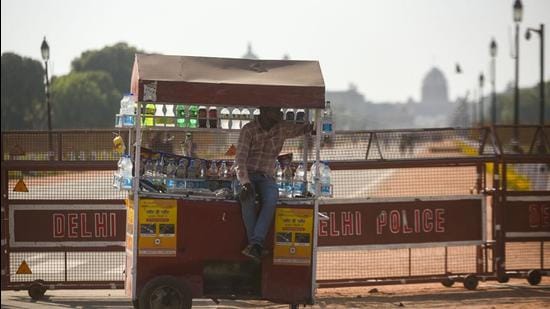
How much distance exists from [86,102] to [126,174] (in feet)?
250

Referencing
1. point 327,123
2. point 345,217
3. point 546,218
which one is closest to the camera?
point 327,123

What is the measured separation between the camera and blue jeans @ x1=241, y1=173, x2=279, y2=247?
12.1 m

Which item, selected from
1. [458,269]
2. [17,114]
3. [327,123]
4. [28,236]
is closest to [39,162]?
[28,236]

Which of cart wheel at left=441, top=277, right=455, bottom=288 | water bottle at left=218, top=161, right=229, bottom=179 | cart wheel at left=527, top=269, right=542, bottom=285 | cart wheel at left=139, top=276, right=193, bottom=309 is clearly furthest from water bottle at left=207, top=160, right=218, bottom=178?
cart wheel at left=527, top=269, right=542, bottom=285

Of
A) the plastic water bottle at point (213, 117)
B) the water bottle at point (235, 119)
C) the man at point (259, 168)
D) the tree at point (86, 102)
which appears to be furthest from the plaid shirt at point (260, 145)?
the tree at point (86, 102)

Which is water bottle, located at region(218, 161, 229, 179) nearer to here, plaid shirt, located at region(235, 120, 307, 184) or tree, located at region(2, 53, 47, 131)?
plaid shirt, located at region(235, 120, 307, 184)

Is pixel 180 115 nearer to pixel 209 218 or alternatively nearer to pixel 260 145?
pixel 260 145

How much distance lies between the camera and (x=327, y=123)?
41.3ft

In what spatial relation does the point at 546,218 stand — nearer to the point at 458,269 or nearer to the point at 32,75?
the point at 458,269

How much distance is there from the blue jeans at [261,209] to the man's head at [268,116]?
0.56 meters

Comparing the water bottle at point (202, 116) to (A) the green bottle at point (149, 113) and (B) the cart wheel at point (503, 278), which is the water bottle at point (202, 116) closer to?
(A) the green bottle at point (149, 113)

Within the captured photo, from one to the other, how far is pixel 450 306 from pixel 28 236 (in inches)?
222

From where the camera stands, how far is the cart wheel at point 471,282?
53.2 feet

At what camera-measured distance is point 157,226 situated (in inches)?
481
